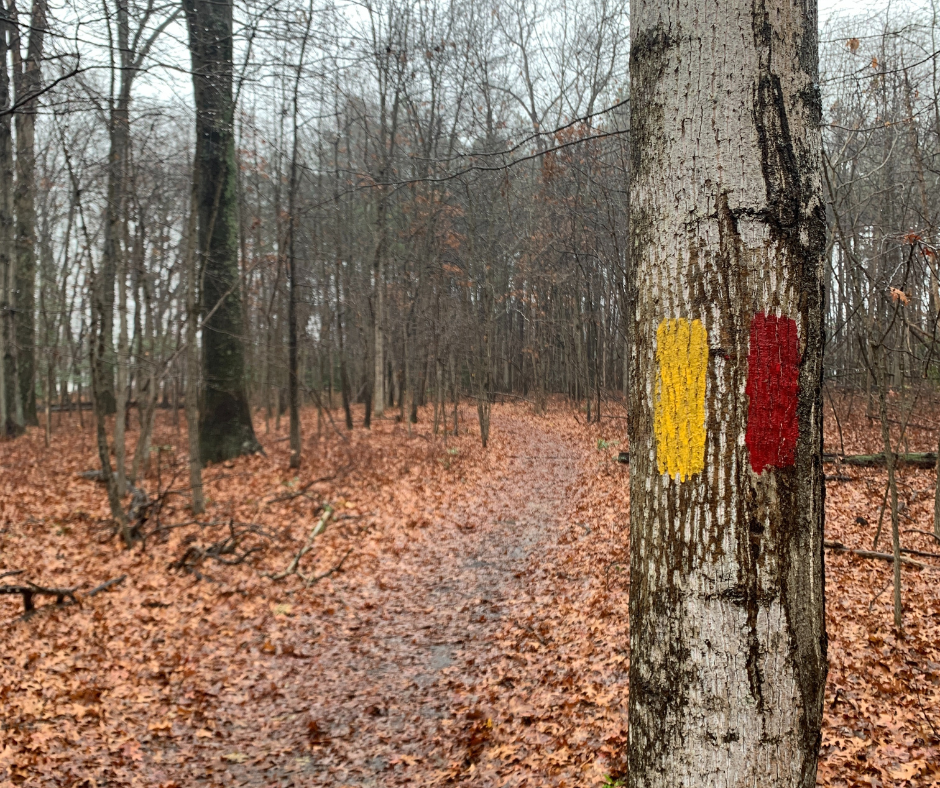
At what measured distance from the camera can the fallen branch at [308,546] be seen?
738 cm

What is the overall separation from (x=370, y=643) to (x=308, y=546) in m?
2.55

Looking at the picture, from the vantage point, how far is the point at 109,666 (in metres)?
5.26

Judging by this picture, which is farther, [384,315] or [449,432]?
[384,315]

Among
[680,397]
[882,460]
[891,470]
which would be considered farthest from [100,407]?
[882,460]

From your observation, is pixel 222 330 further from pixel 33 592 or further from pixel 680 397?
pixel 680 397

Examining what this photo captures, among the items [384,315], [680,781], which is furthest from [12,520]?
[384,315]

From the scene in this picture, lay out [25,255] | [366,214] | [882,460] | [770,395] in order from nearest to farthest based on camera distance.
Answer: [770,395] < [882,460] < [25,255] < [366,214]

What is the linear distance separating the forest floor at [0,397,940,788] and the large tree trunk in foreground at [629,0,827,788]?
93.6 inches

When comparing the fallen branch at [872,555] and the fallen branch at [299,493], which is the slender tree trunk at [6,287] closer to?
the fallen branch at [299,493]

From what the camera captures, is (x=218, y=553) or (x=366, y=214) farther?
(x=366, y=214)

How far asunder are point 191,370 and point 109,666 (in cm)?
477

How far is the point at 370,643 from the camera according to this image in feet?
19.2

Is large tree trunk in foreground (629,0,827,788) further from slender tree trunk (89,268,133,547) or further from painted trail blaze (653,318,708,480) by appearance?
slender tree trunk (89,268,133,547)

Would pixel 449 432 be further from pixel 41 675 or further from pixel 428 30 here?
pixel 41 675
